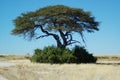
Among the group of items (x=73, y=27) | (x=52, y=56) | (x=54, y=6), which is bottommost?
(x=52, y=56)

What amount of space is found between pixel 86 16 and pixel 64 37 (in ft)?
14.0

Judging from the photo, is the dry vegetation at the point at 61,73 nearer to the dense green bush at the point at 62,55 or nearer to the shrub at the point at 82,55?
the dense green bush at the point at 62,55

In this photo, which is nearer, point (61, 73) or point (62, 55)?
point (61, 73)

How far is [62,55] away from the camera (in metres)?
47.9

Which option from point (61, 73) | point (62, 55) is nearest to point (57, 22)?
point (62, 55)

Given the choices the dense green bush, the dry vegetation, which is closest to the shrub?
the dense green bush

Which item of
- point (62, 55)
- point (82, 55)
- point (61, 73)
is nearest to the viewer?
point (61, 73)

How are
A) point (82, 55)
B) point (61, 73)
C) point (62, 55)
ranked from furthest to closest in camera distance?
1. point (82, 55)
2. point (62, 55)
3. point (61, 73)

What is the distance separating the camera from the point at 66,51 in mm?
48062

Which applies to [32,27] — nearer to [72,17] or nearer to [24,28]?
[24,28]

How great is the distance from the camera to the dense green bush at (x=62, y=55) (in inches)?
1871

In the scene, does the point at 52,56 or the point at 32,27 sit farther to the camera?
the point at 32,27

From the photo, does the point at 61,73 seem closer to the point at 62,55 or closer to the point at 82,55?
the point at 62,55

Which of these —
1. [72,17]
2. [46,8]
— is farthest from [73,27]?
[46,8]
